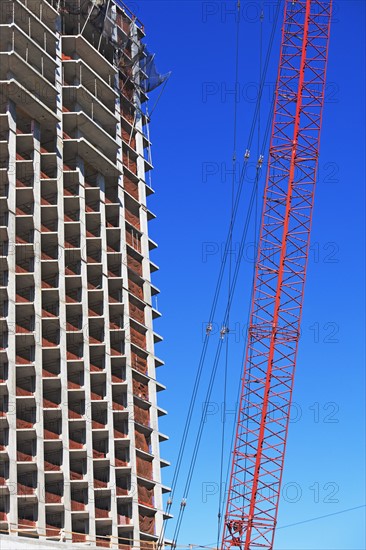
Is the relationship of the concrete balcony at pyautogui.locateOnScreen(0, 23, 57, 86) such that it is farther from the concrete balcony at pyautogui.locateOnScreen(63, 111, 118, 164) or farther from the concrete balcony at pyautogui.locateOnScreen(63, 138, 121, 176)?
the concrete balcony at pyautogui.locateOnScreen(63, 138, 121, 176)

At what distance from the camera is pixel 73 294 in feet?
367

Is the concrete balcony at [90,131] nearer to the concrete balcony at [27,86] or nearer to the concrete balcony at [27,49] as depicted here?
the concrete balcony at [27,86]

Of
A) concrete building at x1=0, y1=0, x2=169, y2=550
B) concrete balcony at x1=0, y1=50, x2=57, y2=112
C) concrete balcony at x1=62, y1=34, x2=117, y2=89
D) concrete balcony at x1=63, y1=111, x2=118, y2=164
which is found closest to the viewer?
concrete building at x1=0, y1=0, x2=169, y2=550

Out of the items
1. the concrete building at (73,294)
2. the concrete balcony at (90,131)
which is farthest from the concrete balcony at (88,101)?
the concrete balcony at (90,131)

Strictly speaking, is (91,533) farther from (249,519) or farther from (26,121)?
(26,121)

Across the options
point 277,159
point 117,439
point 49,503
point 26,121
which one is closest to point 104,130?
point 26,121

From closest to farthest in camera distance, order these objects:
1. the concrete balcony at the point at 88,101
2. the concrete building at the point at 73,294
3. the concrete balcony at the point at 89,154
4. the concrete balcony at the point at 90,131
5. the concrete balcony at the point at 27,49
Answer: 1. the concrete building at the point at 73,294
2. the concrete balcony at the point at 27,49
3. the concrete balcony at the point at 89,154
4. the concrete balcony at the point at 90,131
5. the concrete balcony at the point at 88,101

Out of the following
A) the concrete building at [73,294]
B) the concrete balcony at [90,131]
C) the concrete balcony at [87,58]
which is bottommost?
the concrete building at [73,294]

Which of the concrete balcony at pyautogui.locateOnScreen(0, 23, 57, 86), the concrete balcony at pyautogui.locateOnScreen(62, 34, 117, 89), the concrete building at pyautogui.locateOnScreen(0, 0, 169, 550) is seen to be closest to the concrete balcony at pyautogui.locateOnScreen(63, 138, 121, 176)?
the concrete building at pyautogui.locateOnScreen(0, 0, 169, 550)

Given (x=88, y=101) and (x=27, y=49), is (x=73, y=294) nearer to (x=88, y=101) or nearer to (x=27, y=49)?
(x=88, y=101)

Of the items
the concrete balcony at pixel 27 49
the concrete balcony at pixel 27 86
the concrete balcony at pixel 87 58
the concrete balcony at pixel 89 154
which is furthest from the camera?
the concrete balcony at pixel 87 58

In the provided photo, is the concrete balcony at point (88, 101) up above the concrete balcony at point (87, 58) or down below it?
below

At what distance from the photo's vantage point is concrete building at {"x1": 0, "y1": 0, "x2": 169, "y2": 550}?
325ft

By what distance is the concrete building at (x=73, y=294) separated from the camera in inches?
3905
